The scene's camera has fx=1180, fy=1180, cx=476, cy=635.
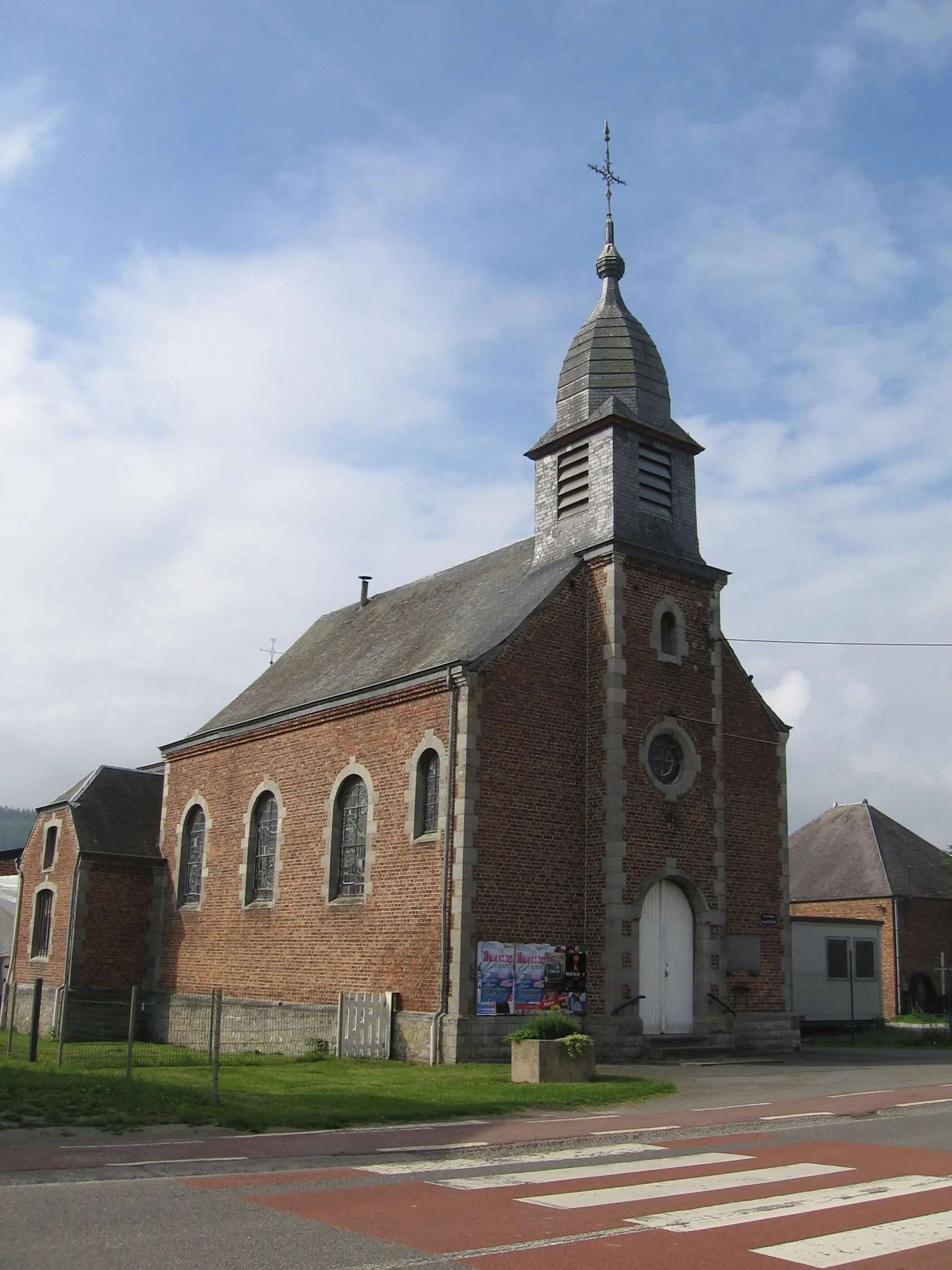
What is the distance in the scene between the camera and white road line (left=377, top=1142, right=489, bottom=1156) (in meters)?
9.81

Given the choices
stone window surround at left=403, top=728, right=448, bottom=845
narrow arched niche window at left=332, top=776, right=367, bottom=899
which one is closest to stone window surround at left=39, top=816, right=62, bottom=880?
narrow arched niche window at left=332, top=776, right=367, bottom=899

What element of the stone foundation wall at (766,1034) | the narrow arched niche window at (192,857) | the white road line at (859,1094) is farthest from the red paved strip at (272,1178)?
the narrow arched niche window at (192,857)

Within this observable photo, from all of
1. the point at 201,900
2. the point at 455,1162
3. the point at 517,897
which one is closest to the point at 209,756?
the point at 201,900

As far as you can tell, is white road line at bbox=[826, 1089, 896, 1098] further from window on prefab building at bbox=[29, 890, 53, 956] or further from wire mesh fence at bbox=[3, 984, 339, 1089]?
window on prefab building at bbox=[29, 890, 53, 956]

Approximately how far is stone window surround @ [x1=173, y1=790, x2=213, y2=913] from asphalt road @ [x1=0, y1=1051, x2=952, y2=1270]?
15.6 m

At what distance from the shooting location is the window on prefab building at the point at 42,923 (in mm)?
28641

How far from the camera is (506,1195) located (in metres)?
7.84

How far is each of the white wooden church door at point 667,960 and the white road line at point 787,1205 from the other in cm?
1156

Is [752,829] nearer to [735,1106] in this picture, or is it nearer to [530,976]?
[530,976]

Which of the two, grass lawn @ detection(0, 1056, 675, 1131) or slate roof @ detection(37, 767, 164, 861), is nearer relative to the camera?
grass lawn @ detection(0, 1056, 675, 1131)

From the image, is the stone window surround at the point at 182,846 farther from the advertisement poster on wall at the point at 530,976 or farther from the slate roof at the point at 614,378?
the slate roof at the point at 614,378

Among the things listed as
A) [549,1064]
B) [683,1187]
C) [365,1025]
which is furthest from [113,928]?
[683,1187]

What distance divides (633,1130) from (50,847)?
22.1 meters

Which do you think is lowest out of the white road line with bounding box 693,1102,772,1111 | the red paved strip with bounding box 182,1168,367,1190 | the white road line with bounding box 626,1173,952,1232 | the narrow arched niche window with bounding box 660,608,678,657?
the white road line with bounding box 693,1102,772,1111
